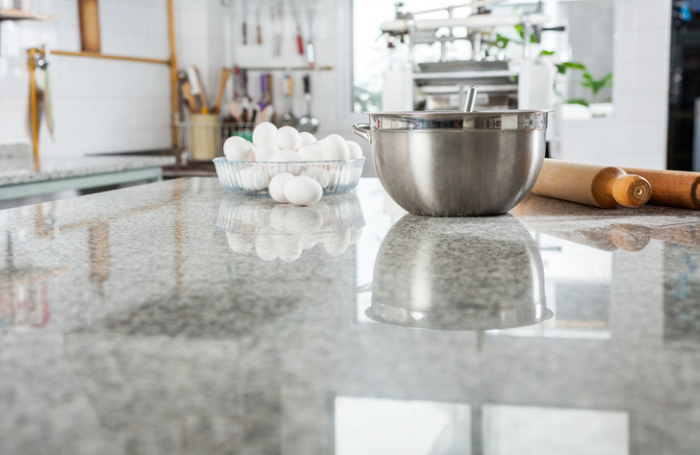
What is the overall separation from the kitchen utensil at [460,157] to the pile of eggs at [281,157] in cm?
20

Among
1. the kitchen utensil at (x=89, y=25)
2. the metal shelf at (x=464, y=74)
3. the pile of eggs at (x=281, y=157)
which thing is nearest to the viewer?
the pile of eggs at (x=281, y=157)

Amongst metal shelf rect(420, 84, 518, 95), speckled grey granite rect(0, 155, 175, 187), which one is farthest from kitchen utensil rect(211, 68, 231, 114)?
metal shelf rect(420, 84, 518, 95)

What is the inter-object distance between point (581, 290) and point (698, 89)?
328 cm

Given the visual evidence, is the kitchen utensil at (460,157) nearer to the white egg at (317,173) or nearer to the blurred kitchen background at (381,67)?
the white egg at (317,173)

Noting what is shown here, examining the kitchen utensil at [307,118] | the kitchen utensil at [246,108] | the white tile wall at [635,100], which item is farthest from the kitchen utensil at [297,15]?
A: the white tile wall at [635,100]

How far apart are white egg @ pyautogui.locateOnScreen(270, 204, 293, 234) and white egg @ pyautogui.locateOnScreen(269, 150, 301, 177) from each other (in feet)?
0.25

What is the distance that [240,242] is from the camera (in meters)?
0.74

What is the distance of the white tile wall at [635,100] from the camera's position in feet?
11.9

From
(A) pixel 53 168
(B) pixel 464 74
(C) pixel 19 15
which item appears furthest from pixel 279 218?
(B) pixel 464 74

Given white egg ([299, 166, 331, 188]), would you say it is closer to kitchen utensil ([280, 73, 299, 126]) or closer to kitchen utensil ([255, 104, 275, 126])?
kitchen utensil ([255, 104, 275, 126])

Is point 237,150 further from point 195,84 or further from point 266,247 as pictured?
point 195,84

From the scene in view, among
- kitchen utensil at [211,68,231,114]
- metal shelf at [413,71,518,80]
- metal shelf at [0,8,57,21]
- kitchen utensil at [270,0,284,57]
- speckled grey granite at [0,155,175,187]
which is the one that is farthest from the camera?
kitchen utensil at [270,0,284,57]

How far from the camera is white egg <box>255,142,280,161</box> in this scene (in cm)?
111

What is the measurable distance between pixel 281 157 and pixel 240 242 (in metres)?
0.37
